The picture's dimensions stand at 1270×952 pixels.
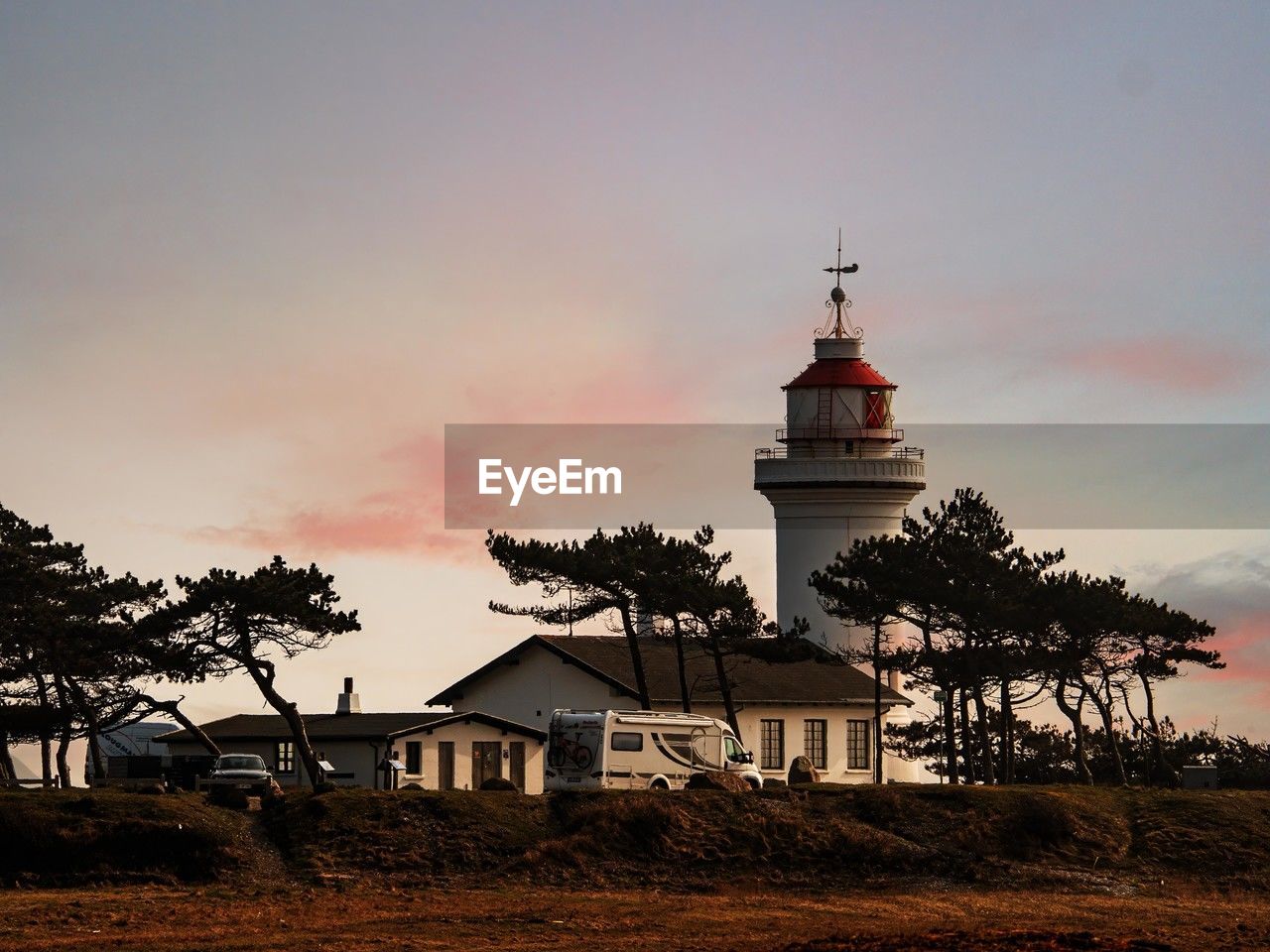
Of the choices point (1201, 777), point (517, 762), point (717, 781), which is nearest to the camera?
point (717, 781)

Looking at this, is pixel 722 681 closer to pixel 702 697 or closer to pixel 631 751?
pixel 702 697

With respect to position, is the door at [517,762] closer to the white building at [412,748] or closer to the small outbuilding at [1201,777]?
the white building at [412,748]

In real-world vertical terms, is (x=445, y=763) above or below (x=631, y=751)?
below

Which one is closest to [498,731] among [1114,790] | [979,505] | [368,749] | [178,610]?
[368,749]

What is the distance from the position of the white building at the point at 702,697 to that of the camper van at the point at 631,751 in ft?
52.9

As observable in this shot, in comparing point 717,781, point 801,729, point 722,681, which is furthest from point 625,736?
point 801,729

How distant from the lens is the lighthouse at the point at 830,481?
8462cm

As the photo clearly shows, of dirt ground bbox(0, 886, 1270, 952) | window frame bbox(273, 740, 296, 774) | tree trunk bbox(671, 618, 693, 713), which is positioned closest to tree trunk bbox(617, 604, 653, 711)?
tree trunk bbox(671, 618, 693, 713)

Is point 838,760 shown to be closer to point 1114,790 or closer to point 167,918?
point 1114,790

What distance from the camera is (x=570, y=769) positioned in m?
58.6

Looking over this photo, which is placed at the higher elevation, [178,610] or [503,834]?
[178,610]

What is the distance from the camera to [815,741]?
78562mm

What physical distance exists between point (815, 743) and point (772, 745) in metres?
1.64

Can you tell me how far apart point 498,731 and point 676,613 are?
7.52 m
